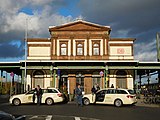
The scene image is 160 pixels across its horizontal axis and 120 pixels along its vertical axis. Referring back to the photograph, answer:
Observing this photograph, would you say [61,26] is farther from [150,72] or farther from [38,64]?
[150,72]

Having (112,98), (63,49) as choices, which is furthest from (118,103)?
(63,49)

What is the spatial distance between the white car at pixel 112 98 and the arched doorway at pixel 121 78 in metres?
22.9

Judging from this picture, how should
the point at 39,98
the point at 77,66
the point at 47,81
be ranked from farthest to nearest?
the point at 47,81 → the point at 77,66 → the point at 39,98

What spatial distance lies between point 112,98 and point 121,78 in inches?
935

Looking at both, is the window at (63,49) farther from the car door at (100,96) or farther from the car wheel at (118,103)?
the car wheel at (118,103)

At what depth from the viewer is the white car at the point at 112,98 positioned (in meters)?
24.5

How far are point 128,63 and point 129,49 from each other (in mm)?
6462

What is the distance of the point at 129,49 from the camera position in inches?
1983

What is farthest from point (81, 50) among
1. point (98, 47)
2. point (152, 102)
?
point (152, 102)

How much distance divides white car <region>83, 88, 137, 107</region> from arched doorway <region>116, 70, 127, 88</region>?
75.1 feet

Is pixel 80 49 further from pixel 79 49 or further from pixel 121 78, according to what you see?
pixel 121 78

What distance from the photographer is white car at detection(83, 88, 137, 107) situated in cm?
2445

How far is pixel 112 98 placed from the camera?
24797mm

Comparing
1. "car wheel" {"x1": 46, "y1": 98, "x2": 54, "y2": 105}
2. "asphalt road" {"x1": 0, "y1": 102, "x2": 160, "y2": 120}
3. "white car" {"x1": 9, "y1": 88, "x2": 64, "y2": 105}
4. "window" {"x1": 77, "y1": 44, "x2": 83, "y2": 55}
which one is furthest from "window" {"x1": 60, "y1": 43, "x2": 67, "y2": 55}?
"asphalt road" {"x1": 0, "y1": 102, "x2": 160, "y2": 120}
